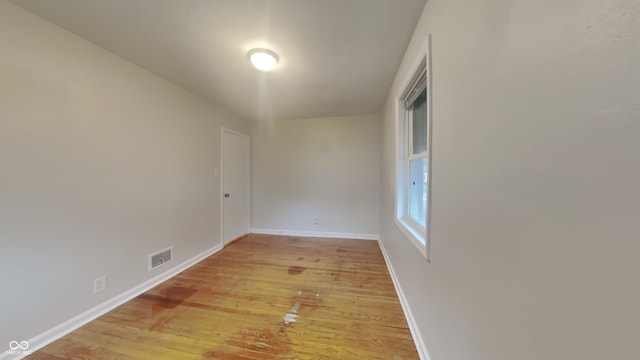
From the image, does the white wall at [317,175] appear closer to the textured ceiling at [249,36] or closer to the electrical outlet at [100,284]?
the textured ceiling at [249,36]

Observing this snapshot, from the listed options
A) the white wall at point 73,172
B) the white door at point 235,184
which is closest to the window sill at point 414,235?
the white wall at point 73,172

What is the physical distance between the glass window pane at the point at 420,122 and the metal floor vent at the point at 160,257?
3015mm

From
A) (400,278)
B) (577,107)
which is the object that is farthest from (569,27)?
(400,278)

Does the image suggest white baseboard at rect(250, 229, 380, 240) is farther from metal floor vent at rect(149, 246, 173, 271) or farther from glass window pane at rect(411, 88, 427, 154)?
glass window pane at rect(411, 88, 427, 154)

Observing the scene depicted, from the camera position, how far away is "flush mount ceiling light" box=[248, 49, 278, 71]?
1.91m

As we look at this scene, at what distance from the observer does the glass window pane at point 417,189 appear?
1865 millimetres

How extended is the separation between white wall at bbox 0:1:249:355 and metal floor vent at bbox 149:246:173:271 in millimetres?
68

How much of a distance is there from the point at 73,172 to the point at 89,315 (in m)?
1.21

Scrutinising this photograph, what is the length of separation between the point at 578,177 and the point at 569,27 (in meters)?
0.32

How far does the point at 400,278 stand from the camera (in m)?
2.15

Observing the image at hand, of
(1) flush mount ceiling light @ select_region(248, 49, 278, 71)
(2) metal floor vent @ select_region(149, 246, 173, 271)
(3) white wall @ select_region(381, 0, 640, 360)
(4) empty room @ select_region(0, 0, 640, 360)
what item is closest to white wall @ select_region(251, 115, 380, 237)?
(4) empty room @ select_region(0, 0, 640, 360)

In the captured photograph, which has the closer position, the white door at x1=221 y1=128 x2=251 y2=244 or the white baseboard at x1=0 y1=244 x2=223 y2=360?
the white baseboard at x1=0 y1=244 x2=223 y2=360

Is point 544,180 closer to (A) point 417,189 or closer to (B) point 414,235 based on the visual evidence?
(B) point 414,235

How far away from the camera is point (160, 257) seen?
2475mm
